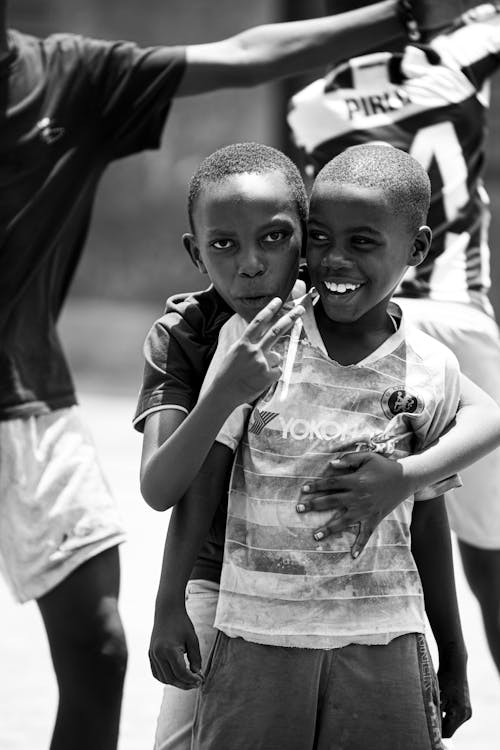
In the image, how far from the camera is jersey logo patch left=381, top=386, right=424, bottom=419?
231cm

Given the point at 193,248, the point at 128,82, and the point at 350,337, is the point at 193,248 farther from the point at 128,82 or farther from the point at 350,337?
the point at 128,82

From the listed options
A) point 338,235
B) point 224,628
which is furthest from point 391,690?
point 338,235

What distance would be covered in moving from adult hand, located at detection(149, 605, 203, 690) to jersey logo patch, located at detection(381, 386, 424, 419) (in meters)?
Result: 0.48

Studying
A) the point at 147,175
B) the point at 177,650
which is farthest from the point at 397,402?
the point at 147,175

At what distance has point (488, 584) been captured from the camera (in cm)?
368

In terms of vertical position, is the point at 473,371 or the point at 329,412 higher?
the point at 329,412

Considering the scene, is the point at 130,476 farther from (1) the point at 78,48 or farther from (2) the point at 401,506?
(2) the point at 401,506

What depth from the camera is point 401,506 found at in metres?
2.36

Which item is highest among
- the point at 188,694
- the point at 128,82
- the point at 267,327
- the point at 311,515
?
the point at 128,82

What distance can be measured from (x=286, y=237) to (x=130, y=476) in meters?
4.96

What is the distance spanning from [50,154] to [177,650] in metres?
1.44

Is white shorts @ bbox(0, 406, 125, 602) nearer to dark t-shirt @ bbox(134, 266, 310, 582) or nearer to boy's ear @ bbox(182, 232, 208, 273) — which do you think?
dark t-shirt @ bbox(134, 266, 310, 582)

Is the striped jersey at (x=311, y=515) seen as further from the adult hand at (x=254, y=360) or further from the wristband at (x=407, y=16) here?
the wristband at (x=407, y=16)

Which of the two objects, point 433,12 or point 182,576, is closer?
point 182,576
